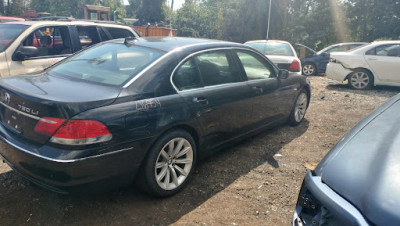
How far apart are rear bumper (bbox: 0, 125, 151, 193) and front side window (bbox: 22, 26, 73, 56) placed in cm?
349

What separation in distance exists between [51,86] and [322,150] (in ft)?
12.4

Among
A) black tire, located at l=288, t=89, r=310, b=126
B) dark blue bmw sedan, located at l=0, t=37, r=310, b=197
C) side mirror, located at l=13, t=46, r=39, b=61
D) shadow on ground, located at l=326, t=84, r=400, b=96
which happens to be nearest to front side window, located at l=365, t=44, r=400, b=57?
shadow on ground, located at l=326, t=84, r=400, b=96

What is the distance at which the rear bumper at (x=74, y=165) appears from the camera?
2453mm

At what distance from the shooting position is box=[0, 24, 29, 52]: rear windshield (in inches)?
214

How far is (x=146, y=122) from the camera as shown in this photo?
9.25ft

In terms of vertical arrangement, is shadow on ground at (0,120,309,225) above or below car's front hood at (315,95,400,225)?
below

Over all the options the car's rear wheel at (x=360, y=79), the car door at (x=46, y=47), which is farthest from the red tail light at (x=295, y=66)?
the car door at (x=46, y=47)

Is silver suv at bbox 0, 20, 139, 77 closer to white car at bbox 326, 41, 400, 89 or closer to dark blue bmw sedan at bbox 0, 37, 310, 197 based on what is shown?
dark blue bmw sedan at bbox 0, 37, 310, 197

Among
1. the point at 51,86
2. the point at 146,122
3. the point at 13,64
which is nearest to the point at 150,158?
the point at 146,122

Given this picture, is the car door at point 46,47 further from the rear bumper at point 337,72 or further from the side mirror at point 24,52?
the rear bumper at point 337,72

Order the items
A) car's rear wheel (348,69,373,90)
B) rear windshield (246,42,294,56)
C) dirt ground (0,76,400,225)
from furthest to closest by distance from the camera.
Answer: car's rear wheel (348,69,373,90)
rear windshield (246,42,294,56)
dirt ground (0,76,400,225)

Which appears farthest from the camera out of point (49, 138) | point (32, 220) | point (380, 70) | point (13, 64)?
point (380, 70)

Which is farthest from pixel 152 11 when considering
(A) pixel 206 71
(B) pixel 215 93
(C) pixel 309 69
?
(B) pixel 215 93

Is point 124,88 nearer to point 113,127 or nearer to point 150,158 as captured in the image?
point 113,127
